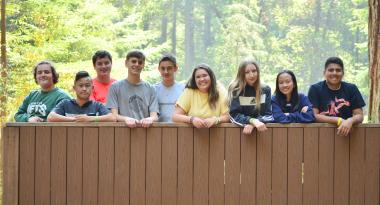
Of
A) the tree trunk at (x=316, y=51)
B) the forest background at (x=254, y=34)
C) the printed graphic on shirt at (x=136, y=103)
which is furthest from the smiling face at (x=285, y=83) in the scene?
the tree trunk at (x=316, y=51)

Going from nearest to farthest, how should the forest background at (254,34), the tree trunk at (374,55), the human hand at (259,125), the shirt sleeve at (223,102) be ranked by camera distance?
the human hand at (259,125)
the shirt sleeve at (223,102)
the tree trunk at (374,55)
the forest background at (254,34)

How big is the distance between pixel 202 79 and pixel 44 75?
4.55 ft

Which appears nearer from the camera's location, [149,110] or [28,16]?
[149,110]

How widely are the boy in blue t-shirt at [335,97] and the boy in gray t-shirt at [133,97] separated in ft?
4.45

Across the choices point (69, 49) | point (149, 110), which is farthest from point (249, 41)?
point (149, 110)

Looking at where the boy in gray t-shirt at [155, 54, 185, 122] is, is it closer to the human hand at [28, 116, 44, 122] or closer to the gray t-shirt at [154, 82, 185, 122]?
the gray t-shirt at [154, 82, 185, 122]

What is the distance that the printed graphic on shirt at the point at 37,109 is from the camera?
15.0 feet

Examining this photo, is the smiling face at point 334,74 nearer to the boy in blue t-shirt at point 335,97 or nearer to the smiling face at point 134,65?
the boy in blue t-shirt at point 335,97

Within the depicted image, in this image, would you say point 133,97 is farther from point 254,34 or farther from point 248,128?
point 254,34

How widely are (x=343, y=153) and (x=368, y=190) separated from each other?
378 millimetres

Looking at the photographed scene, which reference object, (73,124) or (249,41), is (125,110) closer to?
(73,124)

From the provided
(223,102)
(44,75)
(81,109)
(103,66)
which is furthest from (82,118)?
(223,102)

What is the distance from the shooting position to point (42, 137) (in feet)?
14.1

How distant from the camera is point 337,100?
442 centimetres
